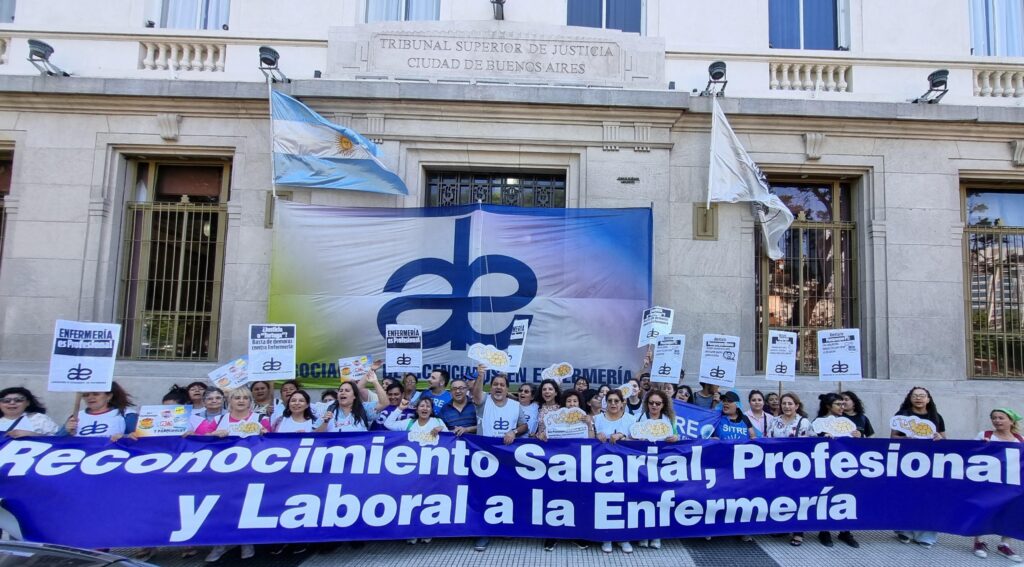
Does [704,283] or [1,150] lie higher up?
[1,150]

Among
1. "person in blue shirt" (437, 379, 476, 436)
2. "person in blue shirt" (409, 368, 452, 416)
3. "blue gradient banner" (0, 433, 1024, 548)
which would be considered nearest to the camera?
"blue gradient banner" (0, 433, 1024, 548)

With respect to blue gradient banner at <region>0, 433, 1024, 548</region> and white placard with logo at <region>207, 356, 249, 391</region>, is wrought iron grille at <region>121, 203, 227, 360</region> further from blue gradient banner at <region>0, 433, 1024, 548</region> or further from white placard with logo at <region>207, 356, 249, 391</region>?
blue gradient banner at <region>0, 433, 1024, 548</region>

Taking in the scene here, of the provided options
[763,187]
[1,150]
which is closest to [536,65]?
[763,187]

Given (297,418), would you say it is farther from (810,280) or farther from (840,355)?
(810,280)

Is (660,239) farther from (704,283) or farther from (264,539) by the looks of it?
(264,539)

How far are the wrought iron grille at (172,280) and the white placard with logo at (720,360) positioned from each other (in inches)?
303

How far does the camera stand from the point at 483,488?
5336mm

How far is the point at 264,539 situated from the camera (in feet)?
16.2

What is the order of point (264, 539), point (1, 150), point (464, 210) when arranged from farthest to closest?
point (1, 150) < point (464, 210) < point (264, 539)

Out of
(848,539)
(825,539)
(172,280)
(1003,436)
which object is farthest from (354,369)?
(1003,436)

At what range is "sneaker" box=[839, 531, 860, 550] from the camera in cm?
560

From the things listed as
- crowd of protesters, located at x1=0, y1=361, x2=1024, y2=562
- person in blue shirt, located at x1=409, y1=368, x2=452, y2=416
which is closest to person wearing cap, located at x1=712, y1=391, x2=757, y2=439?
crowd of protesters, located at x1=0, y1=361, x2=1024, y2=562

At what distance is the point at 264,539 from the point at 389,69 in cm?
732

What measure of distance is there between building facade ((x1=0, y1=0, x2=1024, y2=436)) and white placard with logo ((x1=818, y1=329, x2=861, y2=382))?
8.26ft
